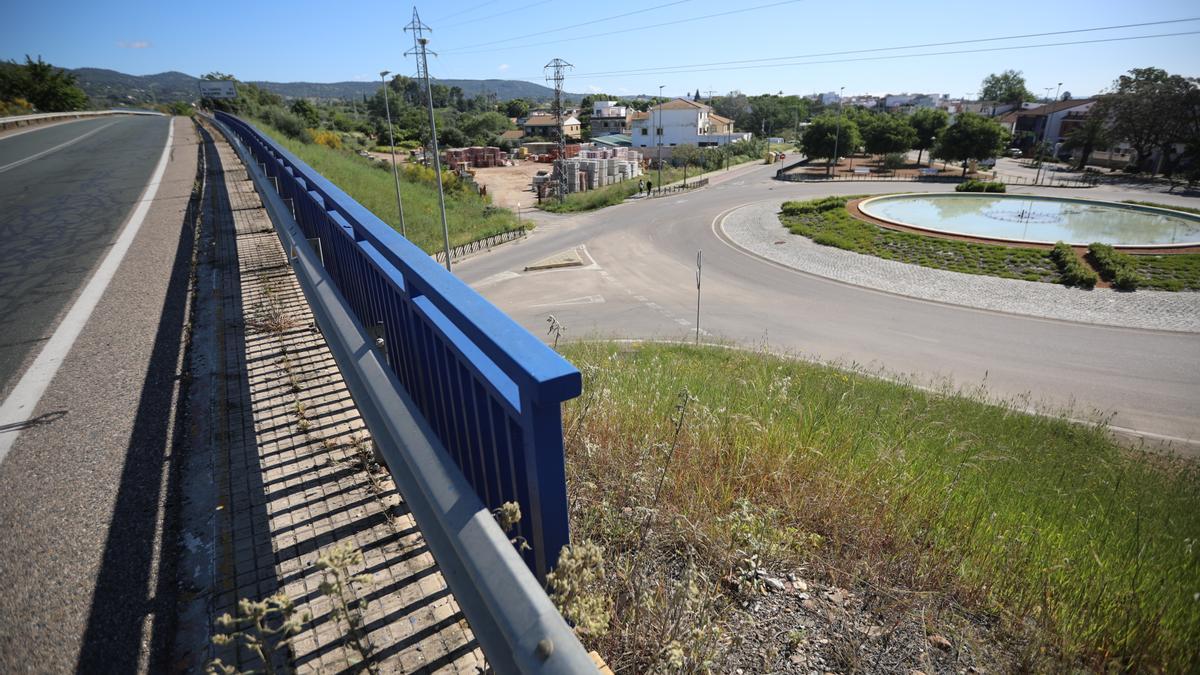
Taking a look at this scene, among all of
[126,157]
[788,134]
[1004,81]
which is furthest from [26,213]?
[1004,81]

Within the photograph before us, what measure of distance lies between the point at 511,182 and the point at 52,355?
205 feet

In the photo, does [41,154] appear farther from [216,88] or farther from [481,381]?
[216,88]

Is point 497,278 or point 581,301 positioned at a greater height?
point 497,278

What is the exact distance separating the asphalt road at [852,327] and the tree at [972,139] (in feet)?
130

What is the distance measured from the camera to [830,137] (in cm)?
6141

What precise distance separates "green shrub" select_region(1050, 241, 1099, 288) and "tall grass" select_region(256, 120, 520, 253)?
2634 cm

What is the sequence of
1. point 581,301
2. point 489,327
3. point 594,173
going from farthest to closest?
point 594,173 → point 581,301 → point 489,327

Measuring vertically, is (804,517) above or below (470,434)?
below

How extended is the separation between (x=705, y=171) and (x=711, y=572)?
70.5 m

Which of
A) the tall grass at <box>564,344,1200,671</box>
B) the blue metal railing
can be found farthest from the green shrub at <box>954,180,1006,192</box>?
the blue metal railing

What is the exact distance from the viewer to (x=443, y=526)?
177 centimetres

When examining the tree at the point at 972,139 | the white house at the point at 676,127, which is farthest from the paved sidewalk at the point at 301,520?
the white house at the point at 676,127

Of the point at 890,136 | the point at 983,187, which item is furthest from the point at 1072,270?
the point at 890,136

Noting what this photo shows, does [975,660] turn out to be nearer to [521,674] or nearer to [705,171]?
[521,674]
